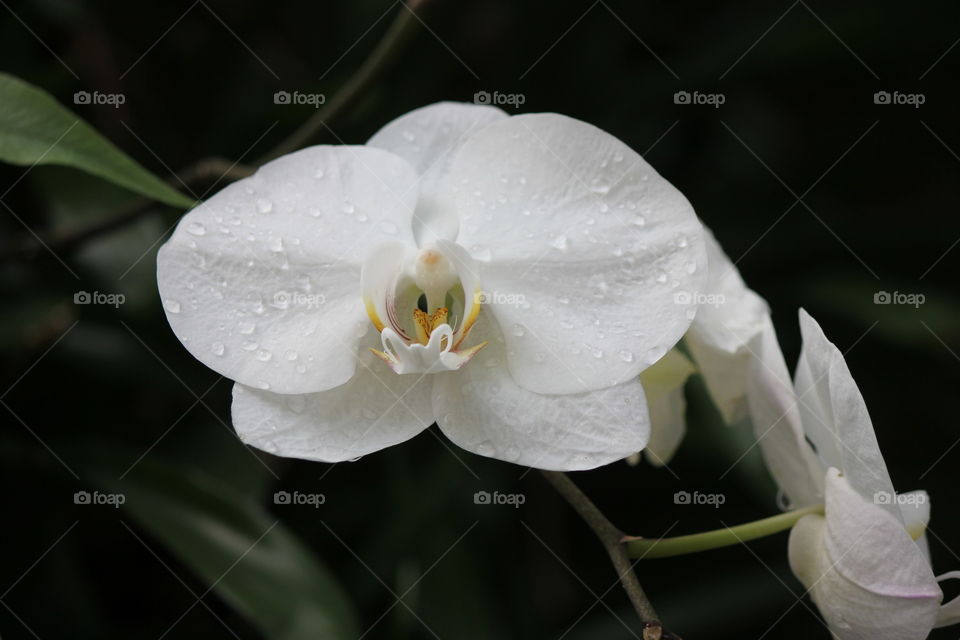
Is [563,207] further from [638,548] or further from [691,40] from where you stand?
[691,40]

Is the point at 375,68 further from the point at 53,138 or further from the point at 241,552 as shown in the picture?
the point at 241,552

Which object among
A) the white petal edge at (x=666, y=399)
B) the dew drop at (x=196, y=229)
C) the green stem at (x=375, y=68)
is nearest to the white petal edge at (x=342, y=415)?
the dew drop at (x=196, y=229)

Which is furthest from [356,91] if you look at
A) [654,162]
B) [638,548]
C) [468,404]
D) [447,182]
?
[654,162]

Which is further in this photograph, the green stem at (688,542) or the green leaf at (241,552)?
the green leaf at (241,552)

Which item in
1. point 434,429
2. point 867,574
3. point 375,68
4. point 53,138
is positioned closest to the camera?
point 867,574

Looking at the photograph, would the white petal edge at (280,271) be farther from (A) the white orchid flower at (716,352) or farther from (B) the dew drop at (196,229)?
(A) the white orchid flower at (716,352)

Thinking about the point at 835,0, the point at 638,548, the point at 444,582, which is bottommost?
the point at 444,582

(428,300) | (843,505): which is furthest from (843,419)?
(428,300)
